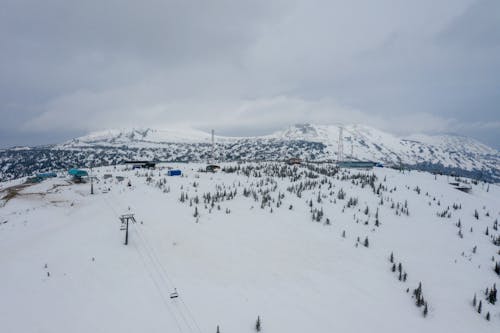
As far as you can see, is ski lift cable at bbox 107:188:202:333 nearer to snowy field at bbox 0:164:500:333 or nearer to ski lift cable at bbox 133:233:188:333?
snowy field at bbox 0:164:500:333

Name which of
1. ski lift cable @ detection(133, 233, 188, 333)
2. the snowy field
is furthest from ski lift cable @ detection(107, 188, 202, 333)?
ski lift cable @ detection(133, 233, 188, 333)

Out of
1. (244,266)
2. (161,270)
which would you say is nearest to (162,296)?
Answer: (161,270)

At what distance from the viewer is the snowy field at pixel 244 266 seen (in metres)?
6.99

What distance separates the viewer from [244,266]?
372 inches

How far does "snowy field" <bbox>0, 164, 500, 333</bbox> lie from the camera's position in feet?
22.9

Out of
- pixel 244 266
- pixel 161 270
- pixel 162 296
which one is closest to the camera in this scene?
pixel 162 296

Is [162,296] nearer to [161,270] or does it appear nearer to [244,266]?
[161,270]

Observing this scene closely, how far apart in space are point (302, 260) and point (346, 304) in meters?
2.57

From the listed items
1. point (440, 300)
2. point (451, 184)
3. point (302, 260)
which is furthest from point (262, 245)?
point (451, 184)

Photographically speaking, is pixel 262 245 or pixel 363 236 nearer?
pixel 262 245

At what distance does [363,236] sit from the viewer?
1262 cm

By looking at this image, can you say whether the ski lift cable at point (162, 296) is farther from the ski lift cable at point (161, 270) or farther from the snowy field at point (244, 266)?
the ski lift cable at point (161, 270)

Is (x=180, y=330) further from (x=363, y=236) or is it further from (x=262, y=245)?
(x=363, y=236)

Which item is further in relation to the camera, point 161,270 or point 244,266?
point 244,266
